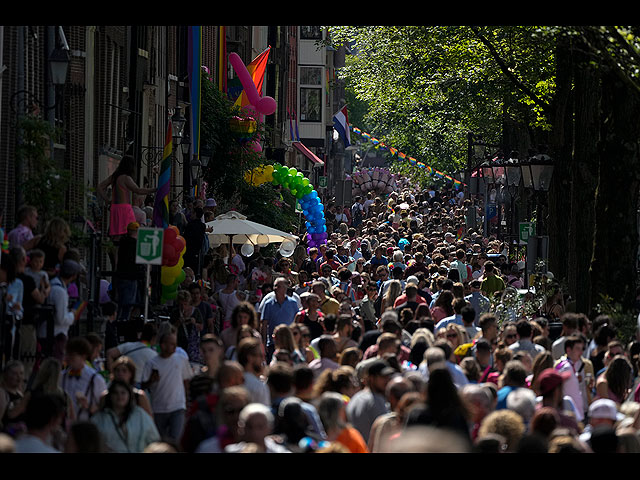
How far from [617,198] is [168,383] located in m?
9.26

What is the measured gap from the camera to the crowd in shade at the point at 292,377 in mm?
9617

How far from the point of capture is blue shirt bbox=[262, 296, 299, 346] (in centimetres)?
1891

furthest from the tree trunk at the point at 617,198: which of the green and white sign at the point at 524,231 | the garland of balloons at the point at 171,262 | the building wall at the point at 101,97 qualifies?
the green and white sign at the point at 524,231

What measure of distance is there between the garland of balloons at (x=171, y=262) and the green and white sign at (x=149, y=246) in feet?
9.70

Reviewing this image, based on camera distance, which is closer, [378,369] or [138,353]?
[378,369]

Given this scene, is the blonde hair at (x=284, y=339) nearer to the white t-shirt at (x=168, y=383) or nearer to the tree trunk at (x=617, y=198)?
the white t-shirt at (x=168, y=383)

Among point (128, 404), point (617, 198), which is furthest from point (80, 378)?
point (617, 198)

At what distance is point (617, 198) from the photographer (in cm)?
2077

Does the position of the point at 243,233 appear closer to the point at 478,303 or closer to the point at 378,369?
the point at 478,303

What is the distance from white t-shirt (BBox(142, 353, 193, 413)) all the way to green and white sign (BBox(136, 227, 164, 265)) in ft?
11.9

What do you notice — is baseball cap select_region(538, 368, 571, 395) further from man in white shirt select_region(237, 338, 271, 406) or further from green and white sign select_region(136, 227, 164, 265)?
green and white sign select_region(136, 227, 164, 265)

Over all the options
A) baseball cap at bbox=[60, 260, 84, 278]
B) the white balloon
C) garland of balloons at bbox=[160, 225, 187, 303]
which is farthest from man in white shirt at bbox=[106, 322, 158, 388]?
the white balloon
